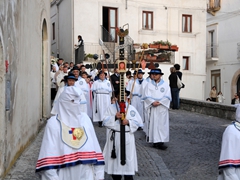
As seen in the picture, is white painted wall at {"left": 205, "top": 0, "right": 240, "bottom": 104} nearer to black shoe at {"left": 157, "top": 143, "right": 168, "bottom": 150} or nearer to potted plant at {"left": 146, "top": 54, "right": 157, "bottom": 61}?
potted plant at {"left": 146, "top": 54, "right": 157, "bottom": 61}

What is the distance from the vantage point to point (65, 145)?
4.62 meters

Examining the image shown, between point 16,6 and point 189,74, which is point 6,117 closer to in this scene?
point 16,6

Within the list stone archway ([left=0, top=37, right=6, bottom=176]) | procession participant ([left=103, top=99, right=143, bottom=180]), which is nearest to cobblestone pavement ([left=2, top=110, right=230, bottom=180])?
stone archway ([left=0, top=37, right=6, bottom=176])

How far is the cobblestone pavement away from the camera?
7777 millimetres

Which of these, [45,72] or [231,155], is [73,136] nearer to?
[231,155]

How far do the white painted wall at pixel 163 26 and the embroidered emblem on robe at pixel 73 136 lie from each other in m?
21.6

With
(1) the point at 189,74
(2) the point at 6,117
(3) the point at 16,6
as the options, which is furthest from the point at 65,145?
(1) the point at 189,74

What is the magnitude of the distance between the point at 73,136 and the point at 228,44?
106 ft

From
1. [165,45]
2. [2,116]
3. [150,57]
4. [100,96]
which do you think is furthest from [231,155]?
[165,45]

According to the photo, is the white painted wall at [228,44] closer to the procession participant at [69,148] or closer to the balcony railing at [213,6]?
the balcony railing at [213,6]

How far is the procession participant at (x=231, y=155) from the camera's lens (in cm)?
488

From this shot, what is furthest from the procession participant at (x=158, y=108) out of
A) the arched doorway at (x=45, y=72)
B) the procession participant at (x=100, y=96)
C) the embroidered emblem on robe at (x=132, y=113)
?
the arched doorway at (x=45, y=72)

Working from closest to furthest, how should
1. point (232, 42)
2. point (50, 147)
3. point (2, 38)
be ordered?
point (50, 147) → point (2, 38) → point (232, 42)

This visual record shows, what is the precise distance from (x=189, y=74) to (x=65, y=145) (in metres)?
26.7
